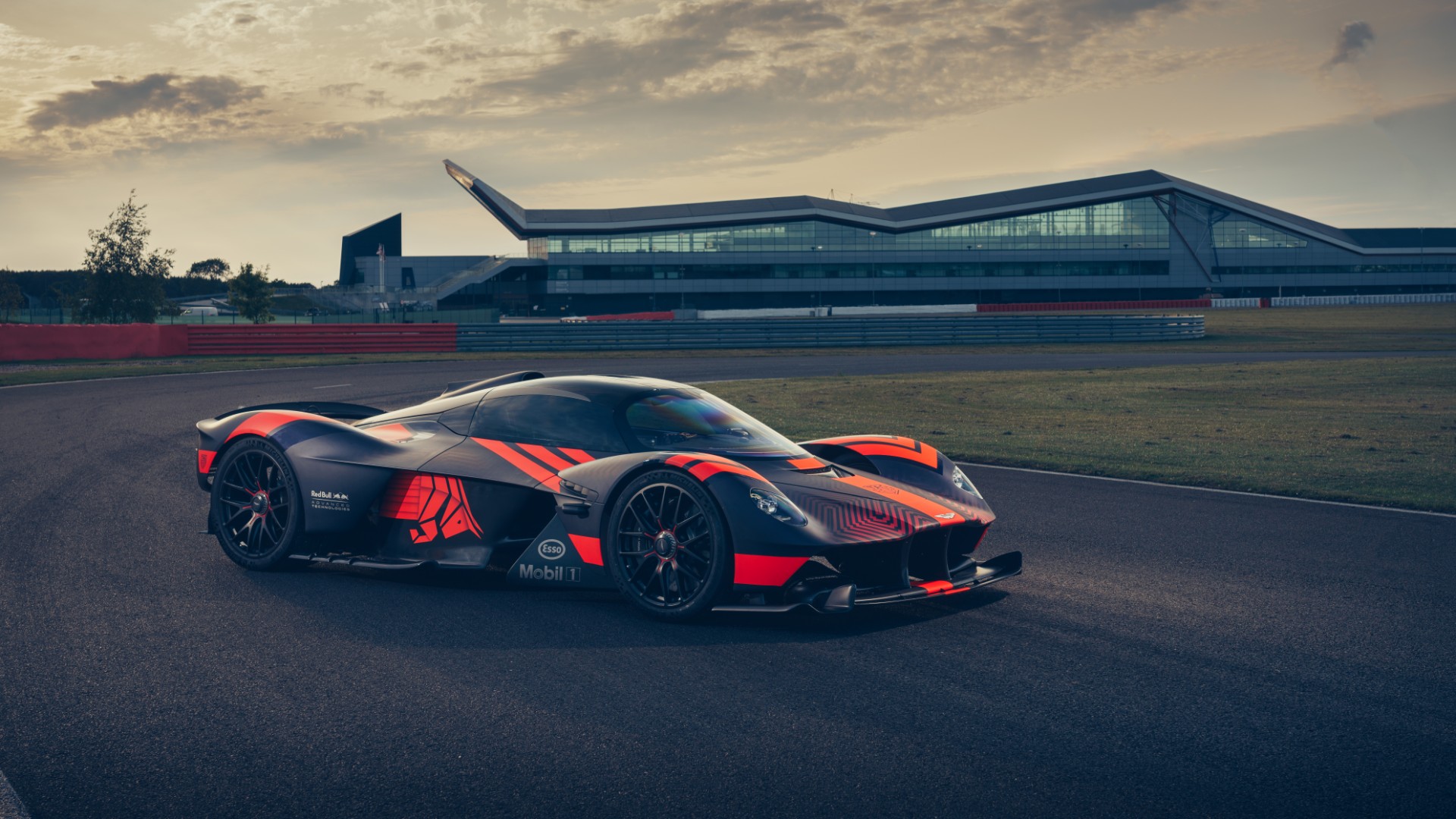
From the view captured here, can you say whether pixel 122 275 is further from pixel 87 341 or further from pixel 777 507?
pixel 777 507

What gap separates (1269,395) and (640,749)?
772 inches

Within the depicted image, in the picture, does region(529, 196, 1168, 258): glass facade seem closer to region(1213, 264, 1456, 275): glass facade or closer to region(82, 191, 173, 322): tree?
region(1213, 264, 1456, 275): glass facade

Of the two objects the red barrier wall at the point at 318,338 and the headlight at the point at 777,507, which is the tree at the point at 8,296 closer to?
the red barrier wall at the point at 318,338

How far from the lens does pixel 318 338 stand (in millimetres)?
36500

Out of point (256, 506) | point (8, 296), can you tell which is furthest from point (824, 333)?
point (8, 296)

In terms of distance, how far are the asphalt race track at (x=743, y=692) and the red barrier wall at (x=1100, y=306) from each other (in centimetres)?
7651

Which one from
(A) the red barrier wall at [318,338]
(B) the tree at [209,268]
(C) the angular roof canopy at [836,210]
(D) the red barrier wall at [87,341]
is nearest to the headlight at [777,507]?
(D) the red barrier wall at [87,341]

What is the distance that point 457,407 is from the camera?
736 centimetres

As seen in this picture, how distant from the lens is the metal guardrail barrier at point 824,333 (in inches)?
1515

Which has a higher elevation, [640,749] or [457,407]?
[457,407]

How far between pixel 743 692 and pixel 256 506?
13.3ft

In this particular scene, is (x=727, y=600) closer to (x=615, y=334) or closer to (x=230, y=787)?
(x=230, y=787)

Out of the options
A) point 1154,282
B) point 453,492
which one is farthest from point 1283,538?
point 1154,282

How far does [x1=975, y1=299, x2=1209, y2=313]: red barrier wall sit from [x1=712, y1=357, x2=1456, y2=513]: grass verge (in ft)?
181
